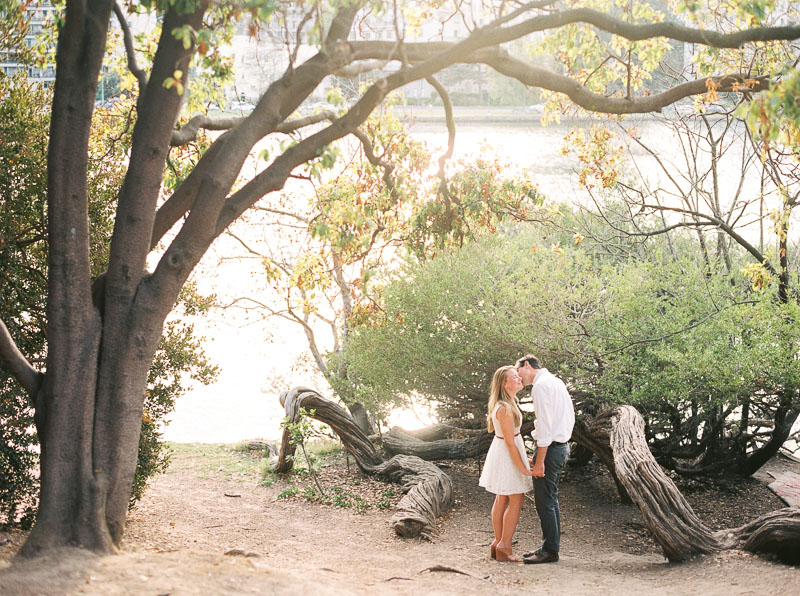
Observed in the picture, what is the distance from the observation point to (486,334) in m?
10.7

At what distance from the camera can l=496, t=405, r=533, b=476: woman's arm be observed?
23.0 ft

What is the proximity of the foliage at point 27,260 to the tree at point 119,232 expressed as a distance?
143 cm

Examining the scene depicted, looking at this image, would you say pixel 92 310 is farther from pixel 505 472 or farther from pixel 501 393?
pixel 505 472

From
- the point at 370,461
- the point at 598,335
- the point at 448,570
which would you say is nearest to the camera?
the point at 448,570

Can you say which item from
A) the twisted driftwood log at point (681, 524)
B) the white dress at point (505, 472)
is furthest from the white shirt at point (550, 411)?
the twisted driftwood log at point (681, 524)

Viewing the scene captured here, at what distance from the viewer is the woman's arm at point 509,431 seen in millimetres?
7000

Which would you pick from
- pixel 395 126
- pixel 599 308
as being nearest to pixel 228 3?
pixel 395 126

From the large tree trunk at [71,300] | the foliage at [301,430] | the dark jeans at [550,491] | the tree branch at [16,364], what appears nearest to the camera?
the large tree trunk at [71,300]

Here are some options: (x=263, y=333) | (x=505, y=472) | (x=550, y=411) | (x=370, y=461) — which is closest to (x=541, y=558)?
(x=505, y=472)

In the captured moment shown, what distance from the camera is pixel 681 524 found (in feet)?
22.9

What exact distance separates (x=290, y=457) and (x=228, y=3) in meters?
7.57

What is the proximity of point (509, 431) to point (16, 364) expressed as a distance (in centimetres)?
408

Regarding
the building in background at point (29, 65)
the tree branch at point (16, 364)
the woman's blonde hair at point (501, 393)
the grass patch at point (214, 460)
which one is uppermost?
the building in background at point (29, 65)

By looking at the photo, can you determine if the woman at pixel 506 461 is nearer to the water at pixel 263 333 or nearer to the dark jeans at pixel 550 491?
the dark jeans at pixel 550 491
